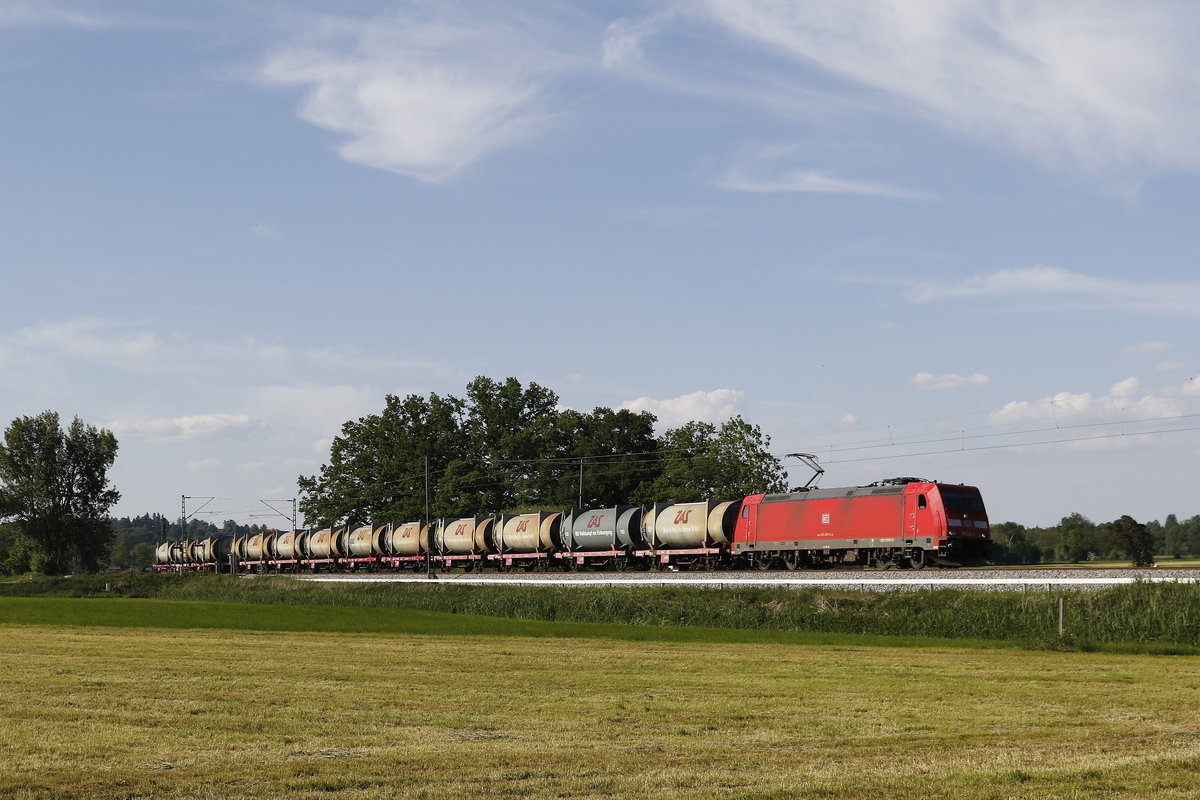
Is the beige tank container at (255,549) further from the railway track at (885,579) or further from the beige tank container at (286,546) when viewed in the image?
the railway track at (885,579)

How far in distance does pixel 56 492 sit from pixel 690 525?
9335cm

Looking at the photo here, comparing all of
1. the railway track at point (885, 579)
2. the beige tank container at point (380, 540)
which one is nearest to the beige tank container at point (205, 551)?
the beige tank container at point (380, 540)

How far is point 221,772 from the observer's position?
13.4 m

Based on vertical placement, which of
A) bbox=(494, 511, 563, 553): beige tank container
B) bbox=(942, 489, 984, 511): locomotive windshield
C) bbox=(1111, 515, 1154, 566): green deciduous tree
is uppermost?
bbox=(942, 489, 984, 511): locomotive windshield

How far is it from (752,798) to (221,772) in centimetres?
612

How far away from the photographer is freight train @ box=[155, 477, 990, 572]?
54281 millimetres

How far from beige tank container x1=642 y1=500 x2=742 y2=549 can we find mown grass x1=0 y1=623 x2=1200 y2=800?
34.4 meters

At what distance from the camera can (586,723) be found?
1780cm

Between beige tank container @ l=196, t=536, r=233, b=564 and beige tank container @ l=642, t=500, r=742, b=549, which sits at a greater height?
beige tank container @ l=642, t=500, r=742, b=549

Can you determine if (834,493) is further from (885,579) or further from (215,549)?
(215,549)

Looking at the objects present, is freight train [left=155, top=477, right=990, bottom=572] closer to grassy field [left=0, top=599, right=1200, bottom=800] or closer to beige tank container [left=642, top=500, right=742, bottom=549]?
beige tank container [left=642, top=500, right=742, bottom=549]

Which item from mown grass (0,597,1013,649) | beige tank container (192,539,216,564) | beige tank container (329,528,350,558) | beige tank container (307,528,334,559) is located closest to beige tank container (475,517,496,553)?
beige tank container (329,528,350,558)

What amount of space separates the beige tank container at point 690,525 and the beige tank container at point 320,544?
43.2 metres

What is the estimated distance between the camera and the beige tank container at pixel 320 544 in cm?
10356
